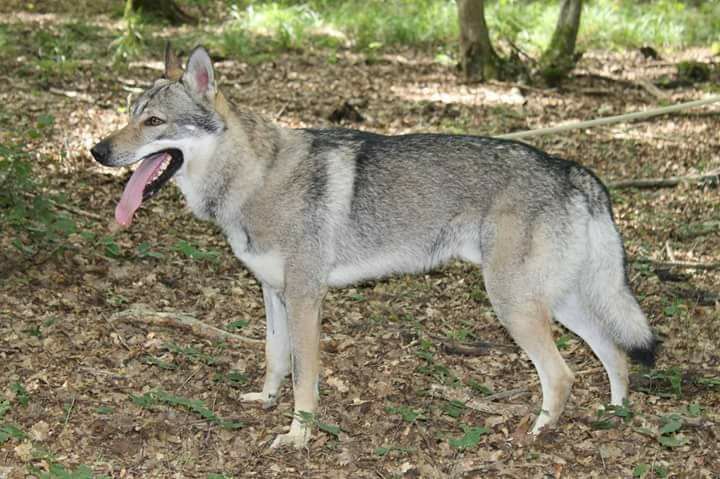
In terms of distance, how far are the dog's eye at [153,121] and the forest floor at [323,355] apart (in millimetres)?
1652

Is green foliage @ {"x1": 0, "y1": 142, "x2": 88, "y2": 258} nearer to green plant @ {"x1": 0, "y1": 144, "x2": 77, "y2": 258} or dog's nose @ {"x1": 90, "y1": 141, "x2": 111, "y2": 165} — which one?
green plant @ {"x1": 0, "y1": 144, "x2": 77, "y2": 258}

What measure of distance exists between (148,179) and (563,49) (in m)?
10.2

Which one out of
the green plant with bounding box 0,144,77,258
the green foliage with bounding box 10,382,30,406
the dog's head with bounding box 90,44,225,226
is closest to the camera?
the dog's head with bounding box 90,44,225,226

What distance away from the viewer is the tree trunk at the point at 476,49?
529 inches

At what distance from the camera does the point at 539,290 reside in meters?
5.16

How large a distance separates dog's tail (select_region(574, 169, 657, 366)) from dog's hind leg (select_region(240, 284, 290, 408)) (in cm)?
198

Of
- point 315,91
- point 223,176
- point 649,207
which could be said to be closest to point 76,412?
point 223,176

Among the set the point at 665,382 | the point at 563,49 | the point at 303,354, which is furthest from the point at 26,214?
the point at 563,49

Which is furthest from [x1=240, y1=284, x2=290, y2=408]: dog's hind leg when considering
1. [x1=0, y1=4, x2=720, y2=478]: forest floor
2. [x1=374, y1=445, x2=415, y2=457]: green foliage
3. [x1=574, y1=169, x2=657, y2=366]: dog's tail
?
[x1=574, y1=169, x2=657, y2=366]: dog's tail

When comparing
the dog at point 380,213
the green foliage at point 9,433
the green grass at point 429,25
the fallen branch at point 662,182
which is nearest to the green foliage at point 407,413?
the dog at point 380,213

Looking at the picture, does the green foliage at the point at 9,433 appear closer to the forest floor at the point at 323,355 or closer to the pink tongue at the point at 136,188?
the forest floor at the point at 323,355

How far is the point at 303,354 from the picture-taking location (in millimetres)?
5258

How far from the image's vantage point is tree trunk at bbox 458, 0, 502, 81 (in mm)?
13430

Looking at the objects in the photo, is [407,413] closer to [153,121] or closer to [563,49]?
[153,121]
